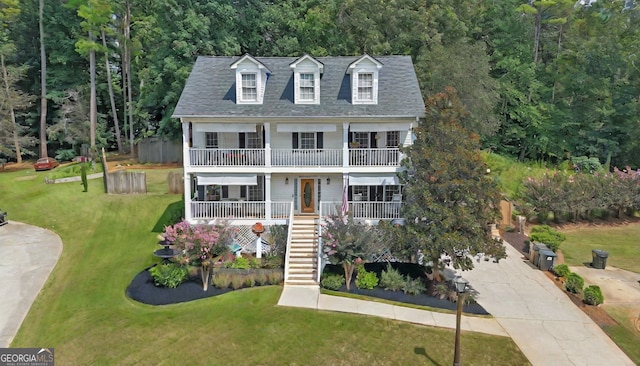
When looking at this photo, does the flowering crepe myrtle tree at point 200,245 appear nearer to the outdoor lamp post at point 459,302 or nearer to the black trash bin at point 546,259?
the outdoor lamp post at point 459,302

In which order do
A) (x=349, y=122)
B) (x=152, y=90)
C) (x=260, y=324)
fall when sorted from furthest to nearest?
(x=152, y=90) → (x=349, y=122) → (x=260, y=324)

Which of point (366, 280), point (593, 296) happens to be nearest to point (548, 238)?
point (593, 296)

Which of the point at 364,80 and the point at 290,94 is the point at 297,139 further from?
the point at 364,80

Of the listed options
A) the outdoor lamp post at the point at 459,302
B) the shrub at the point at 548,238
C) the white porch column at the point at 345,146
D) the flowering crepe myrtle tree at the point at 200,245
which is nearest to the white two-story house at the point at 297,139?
the white porch column at the point at 345,146

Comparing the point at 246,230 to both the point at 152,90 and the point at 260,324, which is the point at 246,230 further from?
the point at 152,90

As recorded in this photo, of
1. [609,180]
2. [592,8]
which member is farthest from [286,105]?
[592,8]

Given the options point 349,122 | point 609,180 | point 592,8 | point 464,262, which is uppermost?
point 592,8
